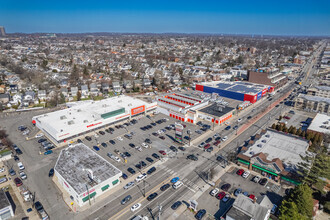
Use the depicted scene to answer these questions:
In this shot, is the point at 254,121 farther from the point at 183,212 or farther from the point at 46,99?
the point at 46,99

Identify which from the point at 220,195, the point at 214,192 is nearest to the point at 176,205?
the point at 214,192

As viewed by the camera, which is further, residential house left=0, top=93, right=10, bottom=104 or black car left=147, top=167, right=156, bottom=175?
residential house left=0, top=93, right=10, bottom=104

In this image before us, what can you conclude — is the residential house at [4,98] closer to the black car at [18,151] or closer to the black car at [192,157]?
the black car at [18,151]

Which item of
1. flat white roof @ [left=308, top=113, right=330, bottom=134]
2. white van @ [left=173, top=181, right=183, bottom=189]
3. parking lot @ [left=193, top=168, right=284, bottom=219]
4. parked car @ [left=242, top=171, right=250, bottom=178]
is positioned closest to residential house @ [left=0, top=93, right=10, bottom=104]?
white van @ [left=173, top=181, right=183, bottom=189]

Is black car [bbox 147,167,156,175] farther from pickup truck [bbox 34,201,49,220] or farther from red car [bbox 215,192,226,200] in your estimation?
pickup truck [bbox 34,201,49,220]

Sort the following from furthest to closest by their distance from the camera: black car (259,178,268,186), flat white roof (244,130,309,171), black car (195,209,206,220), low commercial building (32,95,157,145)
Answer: low commercial building (32,95,157,145)
flat white roof (244,130,309,171)
black car (259,178,268,186)
black car (195,209,206,220)

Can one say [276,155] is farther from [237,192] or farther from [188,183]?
[188,183]
